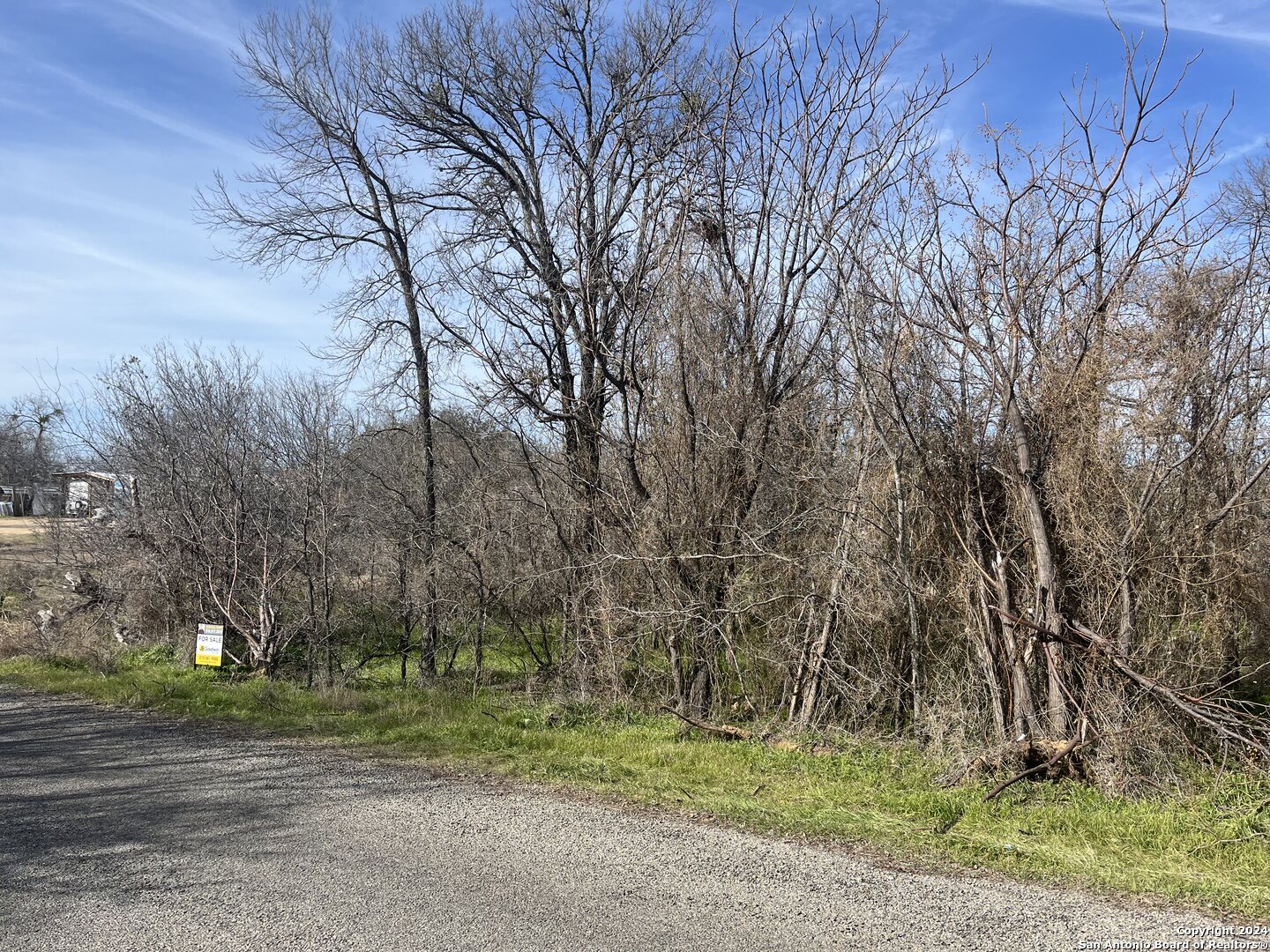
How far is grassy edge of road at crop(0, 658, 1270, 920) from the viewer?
533 cm

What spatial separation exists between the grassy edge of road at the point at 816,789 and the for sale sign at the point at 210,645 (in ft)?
1.56

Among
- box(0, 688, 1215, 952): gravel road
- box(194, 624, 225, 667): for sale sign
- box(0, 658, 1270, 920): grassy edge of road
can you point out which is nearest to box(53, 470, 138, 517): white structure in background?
box(194, 624, 225, 667): for sale sign

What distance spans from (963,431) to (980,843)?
12.2ft

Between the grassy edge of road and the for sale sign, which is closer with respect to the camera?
the grassy edge of road

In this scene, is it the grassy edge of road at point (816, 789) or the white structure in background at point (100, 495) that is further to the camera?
the white structure in background at point (100, 495)

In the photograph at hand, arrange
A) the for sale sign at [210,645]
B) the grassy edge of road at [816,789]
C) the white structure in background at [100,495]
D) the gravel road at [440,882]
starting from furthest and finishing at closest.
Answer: the white structure in background at [100,495], the for sale sign at [210,645], the grassy edge of road at [816,789], the gravel road at [440,882]

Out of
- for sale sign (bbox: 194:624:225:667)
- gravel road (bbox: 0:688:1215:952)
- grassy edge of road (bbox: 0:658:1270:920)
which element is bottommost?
gravel road (bbox: 0:688:1215:952)

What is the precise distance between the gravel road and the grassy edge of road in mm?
410

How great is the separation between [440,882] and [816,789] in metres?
3.12

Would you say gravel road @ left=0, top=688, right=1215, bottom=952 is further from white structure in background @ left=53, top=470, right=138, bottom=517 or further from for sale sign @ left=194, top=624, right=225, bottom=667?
white structure in background @ left=53, top=470, right=138, bottom=517

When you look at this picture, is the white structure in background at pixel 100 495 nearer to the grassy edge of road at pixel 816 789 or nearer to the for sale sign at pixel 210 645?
the for sale sign at pixel 210 645

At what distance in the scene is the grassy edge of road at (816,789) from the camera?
17.5ft

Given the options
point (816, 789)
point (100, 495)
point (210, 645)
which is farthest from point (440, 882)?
point (100, 495)

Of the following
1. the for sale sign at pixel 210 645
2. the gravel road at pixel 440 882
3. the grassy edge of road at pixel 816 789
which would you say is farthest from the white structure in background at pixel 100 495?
the gravel road at pixel 440 882
